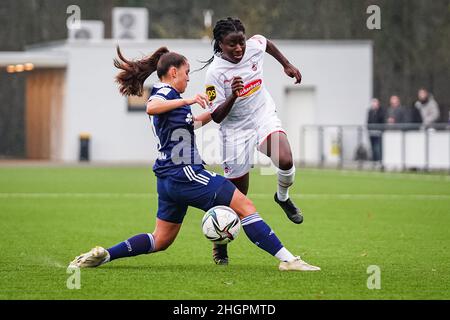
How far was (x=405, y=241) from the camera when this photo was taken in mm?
12836

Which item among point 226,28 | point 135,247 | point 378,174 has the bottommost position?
point 378,174

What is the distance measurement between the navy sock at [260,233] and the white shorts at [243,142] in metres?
1.43

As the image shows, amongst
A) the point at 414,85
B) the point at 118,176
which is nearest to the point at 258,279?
the point at 118,176

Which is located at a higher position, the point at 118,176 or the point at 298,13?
the point at 298,13

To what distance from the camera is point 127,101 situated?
39438 millimetres

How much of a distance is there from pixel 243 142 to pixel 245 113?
287 mm

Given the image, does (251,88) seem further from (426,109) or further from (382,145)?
(426,109)

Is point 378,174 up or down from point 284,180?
down

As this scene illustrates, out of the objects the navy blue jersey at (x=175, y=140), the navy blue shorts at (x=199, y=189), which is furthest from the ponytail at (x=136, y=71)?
the navy blue shorts at (x=199, y=189)

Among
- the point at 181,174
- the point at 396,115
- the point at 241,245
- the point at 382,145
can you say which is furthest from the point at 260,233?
the point at 396,115

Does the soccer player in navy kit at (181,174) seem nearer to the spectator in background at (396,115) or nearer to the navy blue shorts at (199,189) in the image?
the navy blue shorts at (199,189)

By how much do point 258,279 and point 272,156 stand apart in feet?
6.04

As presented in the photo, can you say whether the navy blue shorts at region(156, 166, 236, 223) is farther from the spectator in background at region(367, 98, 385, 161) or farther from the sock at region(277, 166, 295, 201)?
the spectator in background at region(367, 98, 385, 161)
